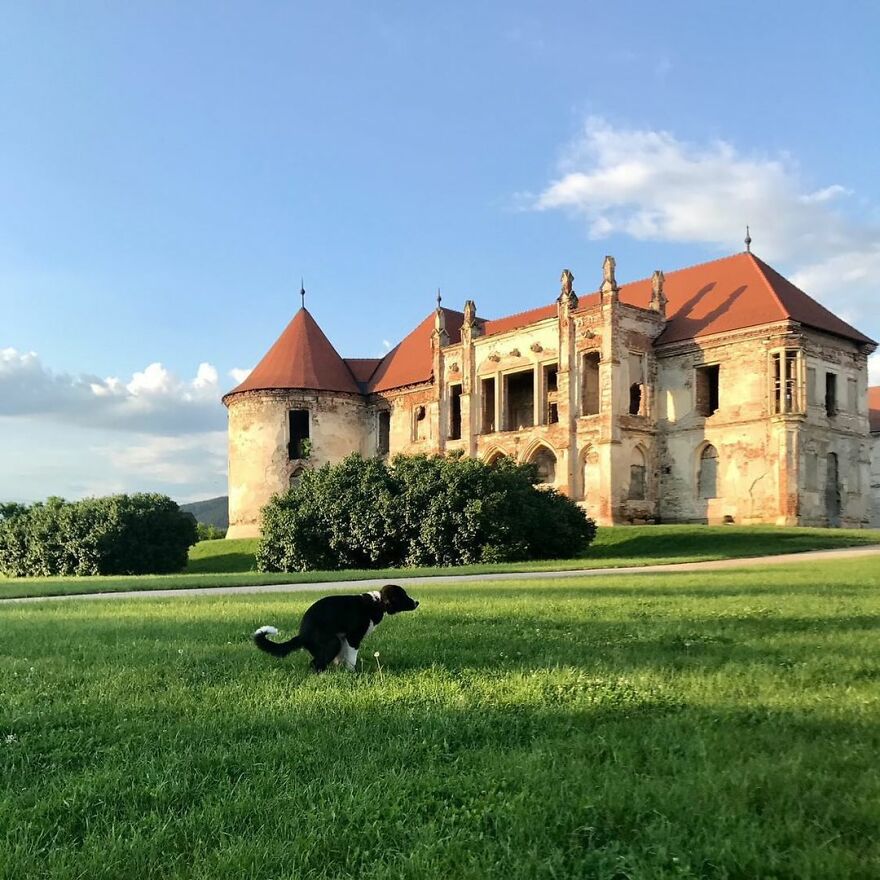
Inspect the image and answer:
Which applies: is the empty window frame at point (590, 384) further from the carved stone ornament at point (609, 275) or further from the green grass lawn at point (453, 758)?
the green grass lawn at point (453, 758)

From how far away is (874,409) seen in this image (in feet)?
195

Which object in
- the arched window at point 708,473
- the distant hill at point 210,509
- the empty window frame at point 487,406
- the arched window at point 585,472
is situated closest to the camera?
the arched window at point 708,473

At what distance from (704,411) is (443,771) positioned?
39.4m

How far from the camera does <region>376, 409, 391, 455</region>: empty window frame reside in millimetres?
54875

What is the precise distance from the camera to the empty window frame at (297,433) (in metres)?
53.1

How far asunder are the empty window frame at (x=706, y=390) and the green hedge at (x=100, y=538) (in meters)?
24.2

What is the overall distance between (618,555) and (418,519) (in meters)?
8.15

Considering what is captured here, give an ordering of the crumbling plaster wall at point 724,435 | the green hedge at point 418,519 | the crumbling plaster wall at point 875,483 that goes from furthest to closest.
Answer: the crumbling plaster wall at point 875,483 → the crumbling plaster wall at point 724,435 → the green hedge at point 418,519

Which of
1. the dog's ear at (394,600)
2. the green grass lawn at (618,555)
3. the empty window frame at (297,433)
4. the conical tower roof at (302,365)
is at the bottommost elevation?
the green grass lawn at (618,555)

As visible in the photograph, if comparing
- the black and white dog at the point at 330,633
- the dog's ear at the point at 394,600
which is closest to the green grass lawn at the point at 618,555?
the dog's ear at the point at 394,600

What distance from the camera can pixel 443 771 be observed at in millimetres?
4152

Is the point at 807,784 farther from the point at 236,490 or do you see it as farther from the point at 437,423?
the point at 236,490

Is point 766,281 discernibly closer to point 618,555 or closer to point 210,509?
point 618,555

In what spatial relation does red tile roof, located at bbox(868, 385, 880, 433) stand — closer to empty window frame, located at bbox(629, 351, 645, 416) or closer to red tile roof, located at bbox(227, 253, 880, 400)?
red tile roof, located at bbox(227, 253, 880, 400)
